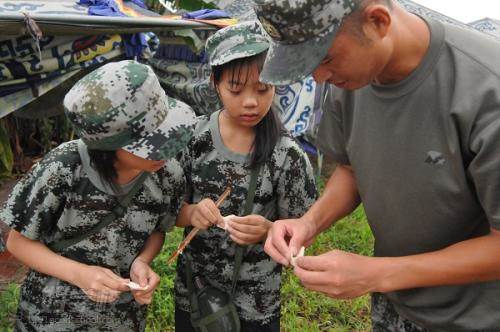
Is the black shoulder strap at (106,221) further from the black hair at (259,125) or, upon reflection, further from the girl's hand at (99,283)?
the black hair at (259,125)

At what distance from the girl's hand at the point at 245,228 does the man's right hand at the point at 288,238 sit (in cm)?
19

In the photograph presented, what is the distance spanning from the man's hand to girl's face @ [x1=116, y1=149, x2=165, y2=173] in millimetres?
707

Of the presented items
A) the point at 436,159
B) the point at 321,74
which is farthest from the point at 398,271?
the point at 321,74

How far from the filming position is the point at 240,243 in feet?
6.78

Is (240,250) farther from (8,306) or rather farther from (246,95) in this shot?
(8,306)

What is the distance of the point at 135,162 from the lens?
5.74ft

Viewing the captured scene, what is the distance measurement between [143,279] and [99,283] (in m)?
0.19

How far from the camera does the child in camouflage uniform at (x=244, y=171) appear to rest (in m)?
2.18

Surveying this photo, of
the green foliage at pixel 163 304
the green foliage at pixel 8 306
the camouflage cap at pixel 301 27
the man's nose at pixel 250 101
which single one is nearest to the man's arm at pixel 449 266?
the camouflage cap at pixel 301 27

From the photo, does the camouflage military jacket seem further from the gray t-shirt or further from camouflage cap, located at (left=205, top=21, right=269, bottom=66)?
the gray t-shirt

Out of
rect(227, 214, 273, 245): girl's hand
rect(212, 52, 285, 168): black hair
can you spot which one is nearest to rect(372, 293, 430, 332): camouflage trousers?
rect(227, 214, 273, 245): girl's hand

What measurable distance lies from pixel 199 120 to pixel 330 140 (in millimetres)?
843

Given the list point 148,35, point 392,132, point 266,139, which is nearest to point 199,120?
point 266,139

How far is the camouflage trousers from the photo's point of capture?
1.71 meters
